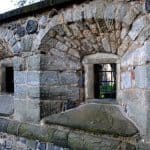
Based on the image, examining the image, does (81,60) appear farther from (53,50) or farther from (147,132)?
(147,132)

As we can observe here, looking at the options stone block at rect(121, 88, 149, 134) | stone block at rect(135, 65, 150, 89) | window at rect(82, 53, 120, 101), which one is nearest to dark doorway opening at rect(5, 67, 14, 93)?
window at rect(82, 53, 120, 101)

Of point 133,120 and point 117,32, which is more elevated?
point 117,32

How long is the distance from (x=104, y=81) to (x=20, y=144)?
4.60 feet

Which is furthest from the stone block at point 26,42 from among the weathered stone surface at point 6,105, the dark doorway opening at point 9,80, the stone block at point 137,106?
the stone block at point 137,106

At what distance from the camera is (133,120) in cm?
306

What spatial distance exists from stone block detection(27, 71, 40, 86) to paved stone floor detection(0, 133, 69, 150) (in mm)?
726

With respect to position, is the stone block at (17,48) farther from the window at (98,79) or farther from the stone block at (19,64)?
the window at (98,79)

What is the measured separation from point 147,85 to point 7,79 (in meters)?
2.93

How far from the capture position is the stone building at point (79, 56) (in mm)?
2895

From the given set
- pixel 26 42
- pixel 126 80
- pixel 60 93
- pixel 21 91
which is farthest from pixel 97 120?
pixel 26 42

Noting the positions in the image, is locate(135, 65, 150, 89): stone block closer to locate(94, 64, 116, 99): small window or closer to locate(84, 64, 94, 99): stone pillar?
locate(94, 64, 116, 99): small window

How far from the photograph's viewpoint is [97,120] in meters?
3.35

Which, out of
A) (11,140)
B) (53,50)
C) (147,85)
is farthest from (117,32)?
(11,140)

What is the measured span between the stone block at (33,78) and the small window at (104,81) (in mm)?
714
